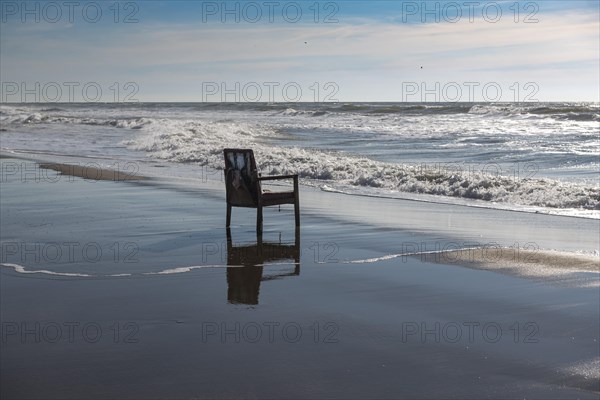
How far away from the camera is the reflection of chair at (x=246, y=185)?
10.3m

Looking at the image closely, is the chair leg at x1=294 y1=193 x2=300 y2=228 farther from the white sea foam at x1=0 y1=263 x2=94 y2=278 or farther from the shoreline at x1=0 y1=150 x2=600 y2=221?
the shoreline at x1=0 y1=150 x2=600 y2=221

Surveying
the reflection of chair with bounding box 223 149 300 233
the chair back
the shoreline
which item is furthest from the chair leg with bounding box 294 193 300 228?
the shoreline

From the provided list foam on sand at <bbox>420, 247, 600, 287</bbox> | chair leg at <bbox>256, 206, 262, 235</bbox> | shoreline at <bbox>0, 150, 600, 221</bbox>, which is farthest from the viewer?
shoreline at <bbox>0, 150, 600, 221</bbox>

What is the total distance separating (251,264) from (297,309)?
192 cm

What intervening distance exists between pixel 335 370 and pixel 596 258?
4.69 m

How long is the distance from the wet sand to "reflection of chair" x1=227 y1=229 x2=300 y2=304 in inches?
0.9

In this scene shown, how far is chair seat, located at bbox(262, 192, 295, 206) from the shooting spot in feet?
34.1

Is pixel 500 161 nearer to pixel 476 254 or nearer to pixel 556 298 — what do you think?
pixel 476 254

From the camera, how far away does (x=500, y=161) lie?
22031mm

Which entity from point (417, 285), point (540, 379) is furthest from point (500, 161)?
point (540, 379)

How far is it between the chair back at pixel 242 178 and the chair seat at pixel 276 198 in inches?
5.9

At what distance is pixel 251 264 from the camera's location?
860 centimetres

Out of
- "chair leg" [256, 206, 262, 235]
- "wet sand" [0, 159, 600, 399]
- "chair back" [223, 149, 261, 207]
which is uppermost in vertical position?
"chair back" [223, 149, 261, 207]

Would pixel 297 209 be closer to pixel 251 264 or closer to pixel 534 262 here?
pixel 251 264
